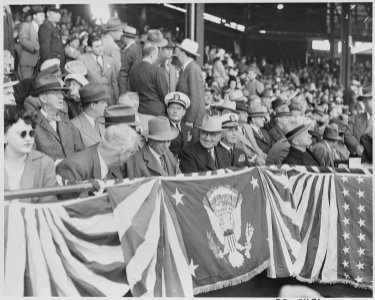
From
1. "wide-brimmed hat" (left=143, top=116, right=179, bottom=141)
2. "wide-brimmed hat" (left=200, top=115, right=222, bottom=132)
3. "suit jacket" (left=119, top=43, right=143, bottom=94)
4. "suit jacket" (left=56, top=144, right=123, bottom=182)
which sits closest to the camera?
"suit jacket" (left=56, top=144, right=123, bottom=182)

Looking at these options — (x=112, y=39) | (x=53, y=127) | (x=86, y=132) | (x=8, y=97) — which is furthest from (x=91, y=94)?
(x=112, y=39)

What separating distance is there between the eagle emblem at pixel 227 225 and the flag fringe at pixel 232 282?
12 cm

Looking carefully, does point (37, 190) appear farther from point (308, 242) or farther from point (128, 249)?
point (308, 242)

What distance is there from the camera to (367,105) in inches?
427

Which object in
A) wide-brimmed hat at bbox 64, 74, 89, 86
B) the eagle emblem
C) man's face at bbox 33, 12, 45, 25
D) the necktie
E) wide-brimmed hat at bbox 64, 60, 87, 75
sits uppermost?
man's face at bbox 33, 12, 45, 25

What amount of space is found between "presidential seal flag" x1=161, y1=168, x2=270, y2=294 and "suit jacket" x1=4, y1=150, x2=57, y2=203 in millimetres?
926

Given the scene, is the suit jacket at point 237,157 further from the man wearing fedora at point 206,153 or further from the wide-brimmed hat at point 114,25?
the wide-brimmed hat at point 114,25

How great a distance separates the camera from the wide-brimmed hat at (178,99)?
819 centimetres

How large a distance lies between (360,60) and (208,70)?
18261 millimetres

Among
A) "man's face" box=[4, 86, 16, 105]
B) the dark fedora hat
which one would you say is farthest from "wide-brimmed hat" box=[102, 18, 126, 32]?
"man's face" box=[4, 86, 16, 105]

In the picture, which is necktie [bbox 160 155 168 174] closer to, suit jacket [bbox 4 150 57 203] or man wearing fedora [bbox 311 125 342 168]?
suit jacket [bbox 4 150 57 203]

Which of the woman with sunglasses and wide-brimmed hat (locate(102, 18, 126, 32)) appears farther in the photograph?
wide-brimmed hat (locate(102, 18, 126, 32))

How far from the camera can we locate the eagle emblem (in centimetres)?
596

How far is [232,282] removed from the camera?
6047 millimetres
